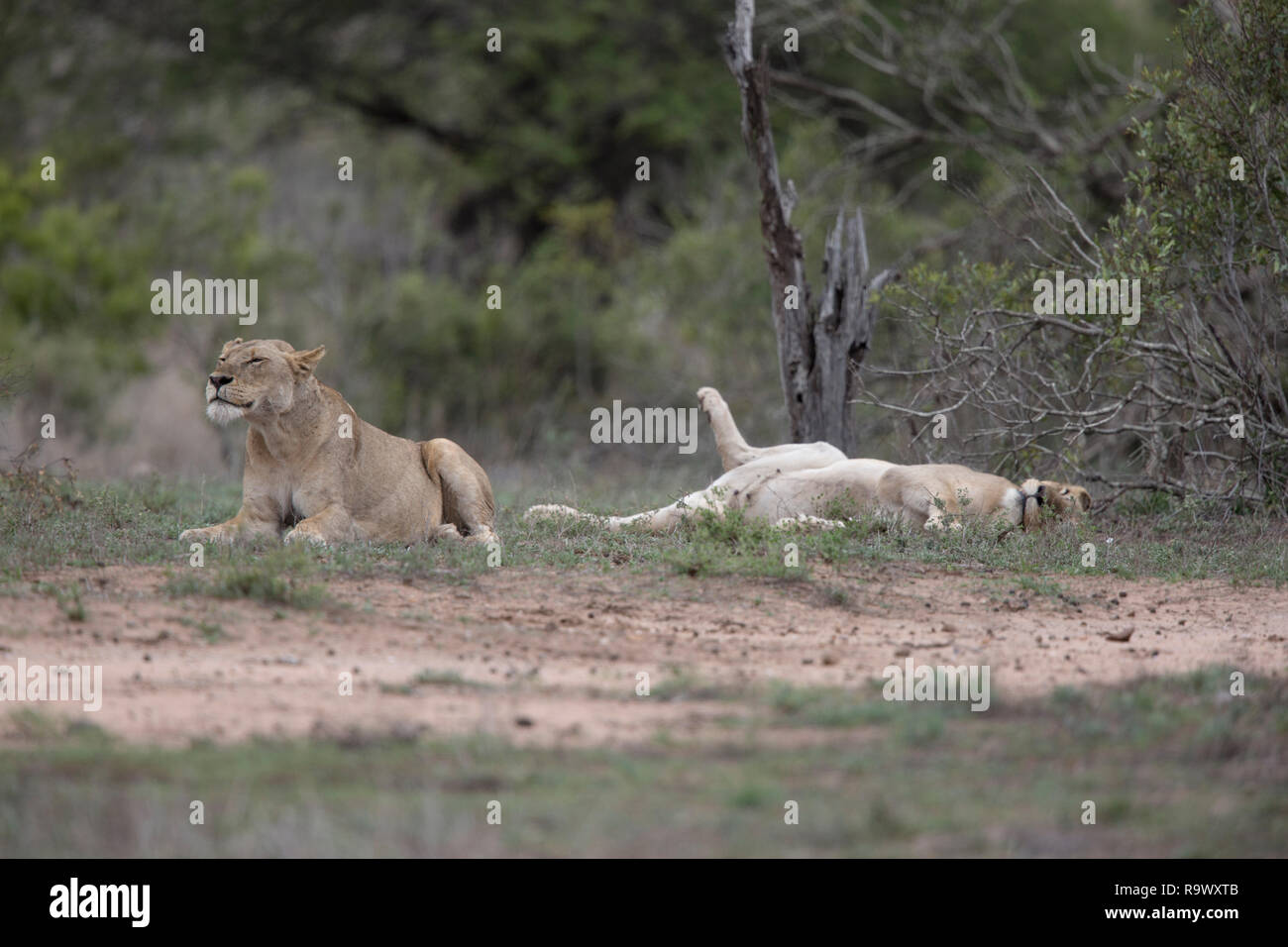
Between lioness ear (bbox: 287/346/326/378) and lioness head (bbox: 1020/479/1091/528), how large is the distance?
4.55 meters

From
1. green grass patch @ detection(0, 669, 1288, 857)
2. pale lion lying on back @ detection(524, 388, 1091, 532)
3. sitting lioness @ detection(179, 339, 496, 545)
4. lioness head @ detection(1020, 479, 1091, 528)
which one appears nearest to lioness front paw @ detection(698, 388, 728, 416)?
pale lion lying on back @ detection(524, 388, 1091, 532)

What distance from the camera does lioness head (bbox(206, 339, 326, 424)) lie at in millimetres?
8312

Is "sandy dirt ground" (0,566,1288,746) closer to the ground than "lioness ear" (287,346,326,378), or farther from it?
closer to the ground

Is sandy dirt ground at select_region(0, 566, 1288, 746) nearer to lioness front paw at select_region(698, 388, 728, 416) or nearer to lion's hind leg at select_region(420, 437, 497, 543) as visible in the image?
lion's hind leg at select_region(420, 437, 497, 543)

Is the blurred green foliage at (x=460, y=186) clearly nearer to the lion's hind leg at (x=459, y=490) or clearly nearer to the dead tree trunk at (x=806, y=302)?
the dead tree trunk at (x=806, y=302)

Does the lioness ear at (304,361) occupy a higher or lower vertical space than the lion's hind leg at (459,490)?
higher

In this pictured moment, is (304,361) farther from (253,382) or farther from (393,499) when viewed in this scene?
(393,499)

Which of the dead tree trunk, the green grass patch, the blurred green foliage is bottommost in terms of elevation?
the green grass patch

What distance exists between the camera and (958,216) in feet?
58.7

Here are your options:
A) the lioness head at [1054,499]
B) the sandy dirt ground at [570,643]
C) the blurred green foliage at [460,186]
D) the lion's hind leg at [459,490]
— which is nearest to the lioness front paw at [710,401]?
the lion's hind leg at [459,490]

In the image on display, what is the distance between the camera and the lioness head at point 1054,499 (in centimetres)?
984

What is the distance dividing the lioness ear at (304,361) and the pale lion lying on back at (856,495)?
75.2 inches

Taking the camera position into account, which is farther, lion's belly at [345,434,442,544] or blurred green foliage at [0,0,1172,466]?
blurred green foliage at [0,0,1172,466]

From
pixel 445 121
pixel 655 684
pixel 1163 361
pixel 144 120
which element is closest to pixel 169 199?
pixel 144 120
